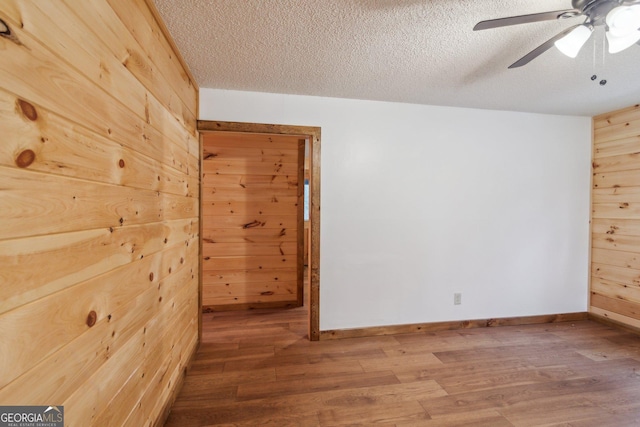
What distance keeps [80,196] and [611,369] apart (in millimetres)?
3633

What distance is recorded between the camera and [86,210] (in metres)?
0.86

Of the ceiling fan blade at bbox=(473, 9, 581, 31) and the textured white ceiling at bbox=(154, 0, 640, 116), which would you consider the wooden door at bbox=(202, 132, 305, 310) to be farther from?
the ceiling fan blade at bbox=(473, 9, 581, 31)

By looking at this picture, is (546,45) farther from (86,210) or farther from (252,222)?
(252,222)

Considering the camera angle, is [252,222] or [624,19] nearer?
[624,19]

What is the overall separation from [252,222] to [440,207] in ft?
7.66

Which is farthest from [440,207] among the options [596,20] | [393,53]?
[596,20]

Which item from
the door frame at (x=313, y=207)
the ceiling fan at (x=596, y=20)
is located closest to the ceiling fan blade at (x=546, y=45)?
the ceiling fan at (x=596, y=20)

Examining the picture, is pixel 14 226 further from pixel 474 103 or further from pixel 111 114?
pixel 474 103

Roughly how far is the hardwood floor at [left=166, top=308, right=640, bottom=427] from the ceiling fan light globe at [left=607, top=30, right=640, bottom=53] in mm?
2128

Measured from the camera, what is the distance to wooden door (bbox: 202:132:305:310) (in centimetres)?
331

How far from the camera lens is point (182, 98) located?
1.88 meters

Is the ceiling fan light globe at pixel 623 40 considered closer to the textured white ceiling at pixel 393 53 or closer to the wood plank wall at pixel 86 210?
the textured white ceiling at pixel 393 53

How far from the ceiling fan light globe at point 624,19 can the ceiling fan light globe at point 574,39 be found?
9 centimetres

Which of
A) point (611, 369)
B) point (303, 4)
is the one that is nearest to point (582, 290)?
point (611, 369)
